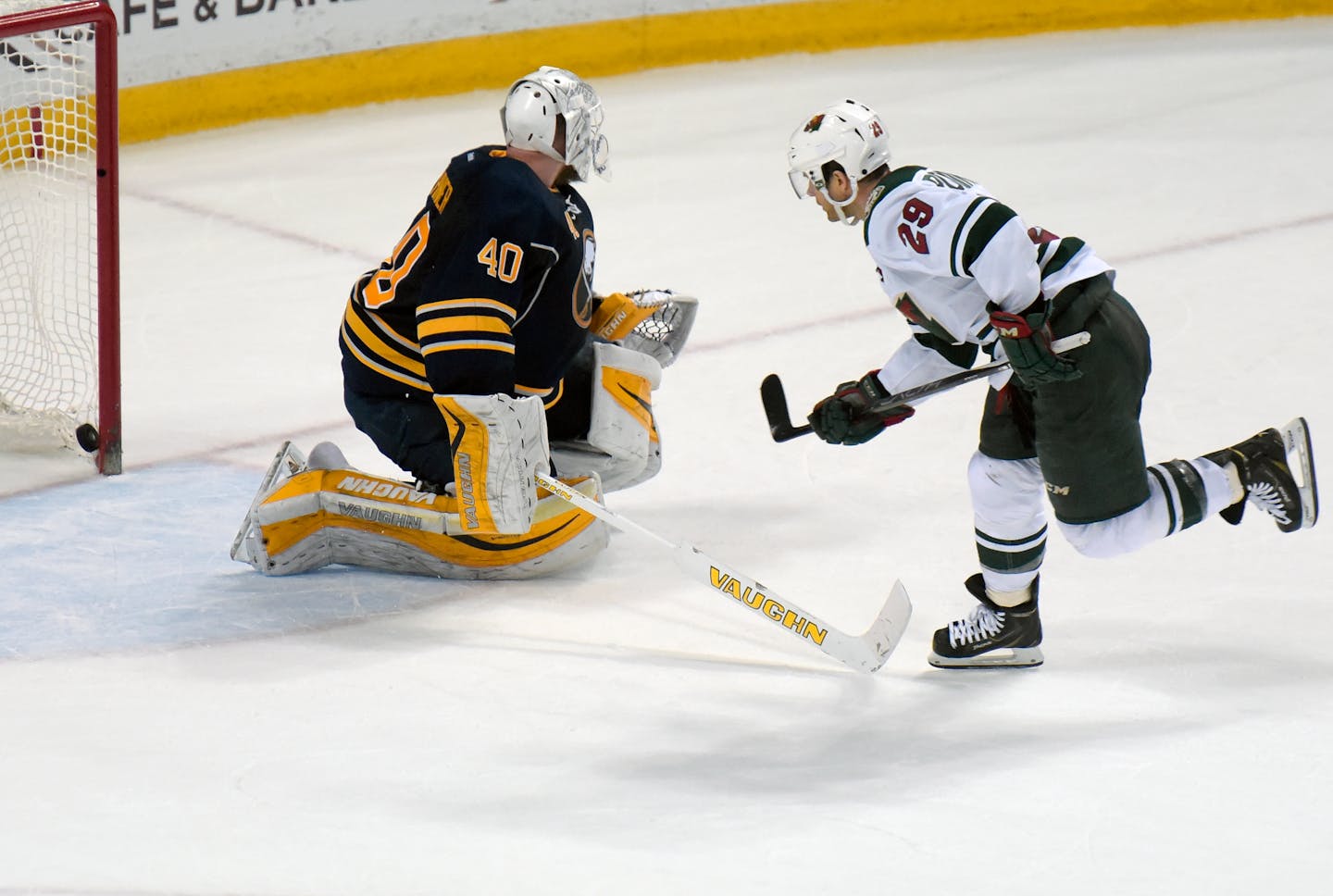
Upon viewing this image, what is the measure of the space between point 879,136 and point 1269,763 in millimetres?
990

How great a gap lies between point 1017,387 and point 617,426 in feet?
2.63

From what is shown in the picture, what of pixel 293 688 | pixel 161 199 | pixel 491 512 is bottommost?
pixel 161 199

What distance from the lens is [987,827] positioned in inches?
88.4

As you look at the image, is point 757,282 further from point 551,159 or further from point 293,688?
point 293,688

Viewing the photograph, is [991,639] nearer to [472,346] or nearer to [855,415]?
[855,415]

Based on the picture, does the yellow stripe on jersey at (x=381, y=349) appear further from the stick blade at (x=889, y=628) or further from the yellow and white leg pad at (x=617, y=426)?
the stick blade at (x=889, y=628)

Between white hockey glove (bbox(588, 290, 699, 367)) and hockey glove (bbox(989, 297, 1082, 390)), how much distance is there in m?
0.98

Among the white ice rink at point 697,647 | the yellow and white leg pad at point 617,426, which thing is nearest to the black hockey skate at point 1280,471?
the white ice rink at point 697,647

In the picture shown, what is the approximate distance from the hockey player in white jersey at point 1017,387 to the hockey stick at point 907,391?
0.02m

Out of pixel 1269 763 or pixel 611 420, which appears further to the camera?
pixel 611 420

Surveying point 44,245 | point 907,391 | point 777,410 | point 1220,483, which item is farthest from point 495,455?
point 44,245

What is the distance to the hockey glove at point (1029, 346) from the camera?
8.30 ft

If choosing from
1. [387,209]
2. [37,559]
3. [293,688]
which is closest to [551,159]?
[293,688]

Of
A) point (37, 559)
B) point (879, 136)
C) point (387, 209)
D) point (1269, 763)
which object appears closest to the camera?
point (1269, 763)
